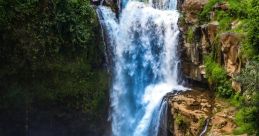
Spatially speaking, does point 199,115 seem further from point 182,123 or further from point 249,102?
point 249,102

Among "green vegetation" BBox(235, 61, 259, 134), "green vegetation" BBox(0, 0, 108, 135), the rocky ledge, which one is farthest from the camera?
"green vegetation" BBox(0, 0, 108, 135)

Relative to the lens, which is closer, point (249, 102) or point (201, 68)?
point (249, 102)

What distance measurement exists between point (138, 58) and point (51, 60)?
3728 millimetres

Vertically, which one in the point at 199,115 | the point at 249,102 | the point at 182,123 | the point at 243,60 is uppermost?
the point at 243,60

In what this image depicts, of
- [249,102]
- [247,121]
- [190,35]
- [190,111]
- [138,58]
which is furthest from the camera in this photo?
[138,58]

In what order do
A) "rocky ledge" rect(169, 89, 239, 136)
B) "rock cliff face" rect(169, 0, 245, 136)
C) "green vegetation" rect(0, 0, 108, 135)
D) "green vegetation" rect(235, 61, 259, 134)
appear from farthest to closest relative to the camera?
1. "green vegetation" rect(0, 0, 108, 135)
2. "rock cliff face" rect(169, 0, 245, 136)
3. "rocky ledge" rect(169, 89, 239, 136)
4. "green vegetation" rect(235, 61, 259, 134)

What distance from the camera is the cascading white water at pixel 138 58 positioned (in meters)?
17.3

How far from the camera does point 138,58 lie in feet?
59.0

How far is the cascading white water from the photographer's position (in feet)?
56.6

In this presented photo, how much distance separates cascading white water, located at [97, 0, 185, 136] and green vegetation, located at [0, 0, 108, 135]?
0.75 m

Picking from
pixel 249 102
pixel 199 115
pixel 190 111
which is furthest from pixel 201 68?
pixel 249 102

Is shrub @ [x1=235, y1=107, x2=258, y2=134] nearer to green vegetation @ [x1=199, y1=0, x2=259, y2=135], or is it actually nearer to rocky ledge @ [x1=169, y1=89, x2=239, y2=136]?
green vegetation @ [x1=199, y1=0, x2=259, y2=135]

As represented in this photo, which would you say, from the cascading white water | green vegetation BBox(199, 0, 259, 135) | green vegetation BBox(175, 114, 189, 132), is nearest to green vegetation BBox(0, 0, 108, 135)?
the cascading white water

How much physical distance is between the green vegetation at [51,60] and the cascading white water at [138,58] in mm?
747
